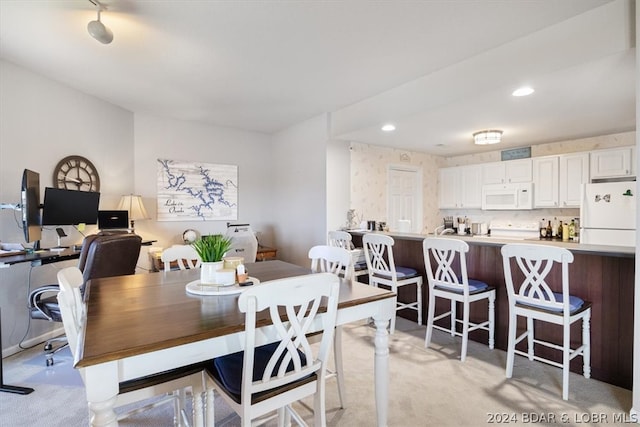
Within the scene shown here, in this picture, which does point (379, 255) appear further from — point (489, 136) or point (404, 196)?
point (404, 196)

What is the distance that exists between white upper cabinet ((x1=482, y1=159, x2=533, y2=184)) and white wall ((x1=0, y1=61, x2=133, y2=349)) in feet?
18.0

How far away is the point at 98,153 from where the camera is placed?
3.73 meters

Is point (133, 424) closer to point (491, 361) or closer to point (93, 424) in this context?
point (93, 424)

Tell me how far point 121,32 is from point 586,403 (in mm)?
4024

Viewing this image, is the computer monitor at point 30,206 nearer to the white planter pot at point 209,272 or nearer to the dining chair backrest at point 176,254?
the dining chair backrest at point 176,254

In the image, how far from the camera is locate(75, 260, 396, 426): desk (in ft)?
3.27

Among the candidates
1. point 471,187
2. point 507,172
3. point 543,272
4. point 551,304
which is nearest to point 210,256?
point 543,272

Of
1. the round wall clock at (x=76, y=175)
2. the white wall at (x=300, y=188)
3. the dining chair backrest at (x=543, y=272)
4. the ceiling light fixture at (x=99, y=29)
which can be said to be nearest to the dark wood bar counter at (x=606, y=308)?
the dining chair backrest at (x=543, y=272)

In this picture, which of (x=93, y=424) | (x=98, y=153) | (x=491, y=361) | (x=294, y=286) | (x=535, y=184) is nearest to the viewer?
(x=93, y=424)

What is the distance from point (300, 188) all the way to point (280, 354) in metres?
3.69

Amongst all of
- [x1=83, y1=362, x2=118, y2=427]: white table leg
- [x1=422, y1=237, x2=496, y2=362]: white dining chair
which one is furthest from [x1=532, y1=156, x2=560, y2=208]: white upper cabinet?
[x1=83, y1=362, x2=118, y2=427]: white table leg

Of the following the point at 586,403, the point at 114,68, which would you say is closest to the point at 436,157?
the point at 586,403

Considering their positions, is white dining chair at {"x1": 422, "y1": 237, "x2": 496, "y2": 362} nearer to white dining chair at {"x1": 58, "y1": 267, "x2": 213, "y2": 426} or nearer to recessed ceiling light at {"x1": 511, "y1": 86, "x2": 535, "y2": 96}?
recessed ceiling light at {"x1": 511, "y1": 86, "x2": 535, "y2": 96}

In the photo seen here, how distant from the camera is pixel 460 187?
5738 mm
